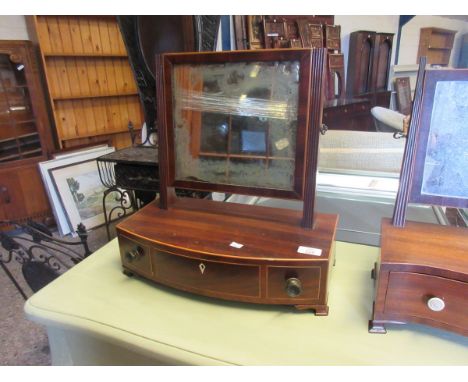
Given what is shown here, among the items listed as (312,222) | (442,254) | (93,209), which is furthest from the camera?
(93,209)

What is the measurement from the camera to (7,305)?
1611mm

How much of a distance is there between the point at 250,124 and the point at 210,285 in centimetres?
33

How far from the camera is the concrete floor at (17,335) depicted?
4.32 feet

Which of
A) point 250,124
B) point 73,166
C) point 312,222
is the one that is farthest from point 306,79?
point 73,166

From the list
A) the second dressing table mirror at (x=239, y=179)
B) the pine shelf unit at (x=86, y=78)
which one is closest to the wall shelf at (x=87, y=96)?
the pine shelf unit at (x=86, y=78)

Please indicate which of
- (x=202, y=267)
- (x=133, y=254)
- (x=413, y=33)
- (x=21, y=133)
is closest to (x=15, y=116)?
(x=21, y=133)

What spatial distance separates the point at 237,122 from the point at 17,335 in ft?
4.68

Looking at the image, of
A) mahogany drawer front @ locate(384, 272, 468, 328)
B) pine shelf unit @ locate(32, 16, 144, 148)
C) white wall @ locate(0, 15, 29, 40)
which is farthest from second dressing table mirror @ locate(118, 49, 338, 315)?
white wall @ locate(0, 15, 29, 40)

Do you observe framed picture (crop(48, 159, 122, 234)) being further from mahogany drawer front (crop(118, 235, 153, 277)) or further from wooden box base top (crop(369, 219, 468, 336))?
wooden box base top (crop(369, 219, 468, 336))

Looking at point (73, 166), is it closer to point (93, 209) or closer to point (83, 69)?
point (93, 209)

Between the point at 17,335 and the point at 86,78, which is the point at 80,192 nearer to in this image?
the point at 86,78

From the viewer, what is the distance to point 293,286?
1.89 feet

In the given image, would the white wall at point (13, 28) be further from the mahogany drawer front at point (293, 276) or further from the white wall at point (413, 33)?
the white wall at point (413, 33)
